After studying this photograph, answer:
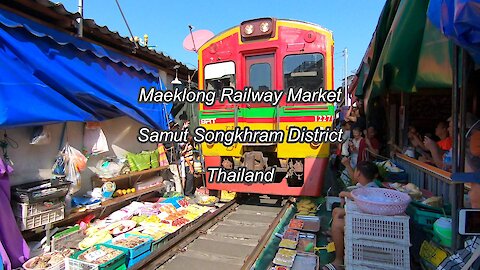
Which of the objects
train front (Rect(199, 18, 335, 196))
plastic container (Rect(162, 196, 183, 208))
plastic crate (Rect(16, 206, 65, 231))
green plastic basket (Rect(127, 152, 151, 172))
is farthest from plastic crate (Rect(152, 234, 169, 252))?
green plastic basket (Rect(127, 152, 151, 172))

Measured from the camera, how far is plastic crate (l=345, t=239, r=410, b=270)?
254 centimetres

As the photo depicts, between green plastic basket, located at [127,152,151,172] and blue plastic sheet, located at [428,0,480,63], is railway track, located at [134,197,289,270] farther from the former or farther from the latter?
blue plastic sheet, located at [428,0,480,63]

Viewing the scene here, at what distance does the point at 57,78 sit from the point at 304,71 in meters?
4.08

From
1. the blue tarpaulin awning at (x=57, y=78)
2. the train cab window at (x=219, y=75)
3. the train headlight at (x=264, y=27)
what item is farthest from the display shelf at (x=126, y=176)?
the train headlight at (x=264, y=27)

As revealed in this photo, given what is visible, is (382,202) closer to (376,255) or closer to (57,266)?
(376,255)

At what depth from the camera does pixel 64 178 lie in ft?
13.1

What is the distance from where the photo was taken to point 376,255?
8.63 feet

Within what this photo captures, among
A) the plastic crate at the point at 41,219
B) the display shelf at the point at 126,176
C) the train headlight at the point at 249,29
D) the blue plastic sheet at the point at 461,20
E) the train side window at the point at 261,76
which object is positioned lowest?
the plastic crate at the point at 41,219

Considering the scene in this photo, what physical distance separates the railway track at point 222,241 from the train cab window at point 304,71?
7.88ft

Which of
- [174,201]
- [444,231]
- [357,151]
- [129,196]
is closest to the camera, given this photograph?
[444,231]

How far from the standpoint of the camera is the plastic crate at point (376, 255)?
8.32 ft

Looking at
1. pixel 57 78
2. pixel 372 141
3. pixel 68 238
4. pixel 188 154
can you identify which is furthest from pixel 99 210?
pixel 372 141

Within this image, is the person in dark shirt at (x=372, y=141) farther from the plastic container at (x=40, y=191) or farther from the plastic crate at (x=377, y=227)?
the plastic container at (x=40, y=191)

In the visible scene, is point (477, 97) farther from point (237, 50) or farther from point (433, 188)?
point (237, 50)
